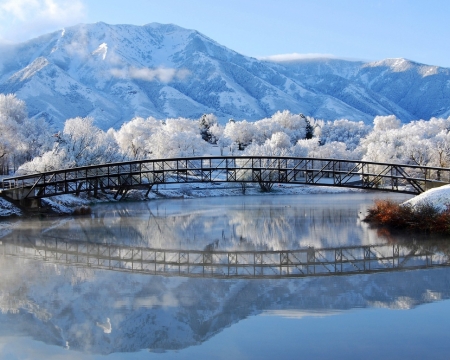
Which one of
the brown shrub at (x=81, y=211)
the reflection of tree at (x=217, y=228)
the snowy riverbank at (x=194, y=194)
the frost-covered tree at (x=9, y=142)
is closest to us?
the reflection of tree at (x=217, y=228)

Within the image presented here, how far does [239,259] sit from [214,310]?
8.85 meters

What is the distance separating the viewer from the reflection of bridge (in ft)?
66.9

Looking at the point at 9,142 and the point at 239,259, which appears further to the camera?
the point at 9,142

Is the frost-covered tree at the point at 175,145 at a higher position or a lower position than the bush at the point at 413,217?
lower

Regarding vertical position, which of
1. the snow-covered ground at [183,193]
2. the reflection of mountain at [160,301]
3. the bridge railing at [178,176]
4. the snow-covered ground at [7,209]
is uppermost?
the reflection of mountain at [160,301]

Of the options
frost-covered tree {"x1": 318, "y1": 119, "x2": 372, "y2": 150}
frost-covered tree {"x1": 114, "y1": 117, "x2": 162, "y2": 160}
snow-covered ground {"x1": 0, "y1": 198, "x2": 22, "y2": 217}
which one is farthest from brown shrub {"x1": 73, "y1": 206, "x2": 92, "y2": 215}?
frost-covered tree {"x1": 318, "y1": 119, "x2": 372, "y2": 150}

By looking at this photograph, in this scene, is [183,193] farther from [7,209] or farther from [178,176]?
[7,209]

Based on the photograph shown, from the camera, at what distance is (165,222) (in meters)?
40.1

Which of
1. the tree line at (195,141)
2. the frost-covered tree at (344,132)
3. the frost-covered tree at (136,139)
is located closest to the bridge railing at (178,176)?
the tree line at (195,141)

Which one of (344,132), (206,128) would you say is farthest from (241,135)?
(344,132)

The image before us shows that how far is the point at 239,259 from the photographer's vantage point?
76.9 feet

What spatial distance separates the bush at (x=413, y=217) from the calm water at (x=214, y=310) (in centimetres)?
373

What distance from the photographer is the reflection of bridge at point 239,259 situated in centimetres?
2041

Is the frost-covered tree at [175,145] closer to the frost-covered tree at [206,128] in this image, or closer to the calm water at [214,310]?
the frost-covered tree at [206,128]
